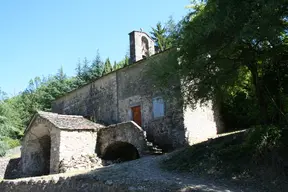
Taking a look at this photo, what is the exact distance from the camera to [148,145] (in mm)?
13695

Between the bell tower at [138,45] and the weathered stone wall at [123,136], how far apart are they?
6.29m

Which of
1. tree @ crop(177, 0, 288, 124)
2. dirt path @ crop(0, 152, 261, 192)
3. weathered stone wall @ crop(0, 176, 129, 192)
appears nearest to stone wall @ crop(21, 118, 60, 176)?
weathered stone wall @ crop(0, 176, 129, 192)

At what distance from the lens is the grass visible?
7.74 meters

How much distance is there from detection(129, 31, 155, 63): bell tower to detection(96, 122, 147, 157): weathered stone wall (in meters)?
6.29

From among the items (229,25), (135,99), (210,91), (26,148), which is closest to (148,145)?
(135,99)

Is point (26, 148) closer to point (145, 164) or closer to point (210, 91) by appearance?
point (145, 164)

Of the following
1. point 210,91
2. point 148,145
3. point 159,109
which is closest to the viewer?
point 210,91

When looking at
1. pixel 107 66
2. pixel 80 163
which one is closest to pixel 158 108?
pixel 80 163

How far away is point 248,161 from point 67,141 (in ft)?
32.6

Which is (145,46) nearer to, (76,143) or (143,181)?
(76,143)

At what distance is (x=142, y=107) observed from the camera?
15.8m

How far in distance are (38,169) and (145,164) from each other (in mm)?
9899

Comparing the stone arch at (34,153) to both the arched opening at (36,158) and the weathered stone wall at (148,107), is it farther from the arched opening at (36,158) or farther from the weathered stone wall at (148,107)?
the weathered stone wall at (148,107)

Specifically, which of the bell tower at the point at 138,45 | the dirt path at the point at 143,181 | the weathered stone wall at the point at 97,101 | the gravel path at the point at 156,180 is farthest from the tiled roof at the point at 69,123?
the bell tower at the point at 138,45
